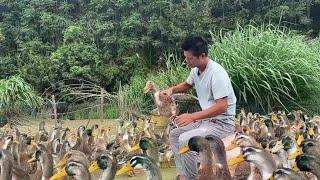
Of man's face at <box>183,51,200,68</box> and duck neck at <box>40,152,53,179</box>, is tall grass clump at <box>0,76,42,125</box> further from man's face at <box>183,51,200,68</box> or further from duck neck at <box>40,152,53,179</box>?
man's face at <box>183,51,200,68</box>

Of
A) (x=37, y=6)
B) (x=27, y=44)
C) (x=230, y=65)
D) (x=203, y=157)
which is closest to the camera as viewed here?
(x=203, y=157)

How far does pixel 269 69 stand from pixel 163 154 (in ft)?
17.1

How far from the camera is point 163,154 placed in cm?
1006

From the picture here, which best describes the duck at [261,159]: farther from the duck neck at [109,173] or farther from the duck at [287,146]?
the duck at [287,146]

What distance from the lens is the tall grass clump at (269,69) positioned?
1434cm

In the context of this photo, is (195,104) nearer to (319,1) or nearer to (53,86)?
(53,86)

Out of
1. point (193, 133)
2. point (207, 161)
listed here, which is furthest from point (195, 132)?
point (207, 161)

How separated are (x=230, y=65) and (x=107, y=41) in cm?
1034

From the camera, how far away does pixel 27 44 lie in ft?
80.1

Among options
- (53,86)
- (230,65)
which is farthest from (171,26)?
(230,65)

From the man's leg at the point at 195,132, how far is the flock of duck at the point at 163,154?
147 mm

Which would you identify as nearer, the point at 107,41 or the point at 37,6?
the point at 107,41

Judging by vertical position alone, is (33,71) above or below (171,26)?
below

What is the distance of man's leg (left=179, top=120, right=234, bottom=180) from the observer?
5.99m
